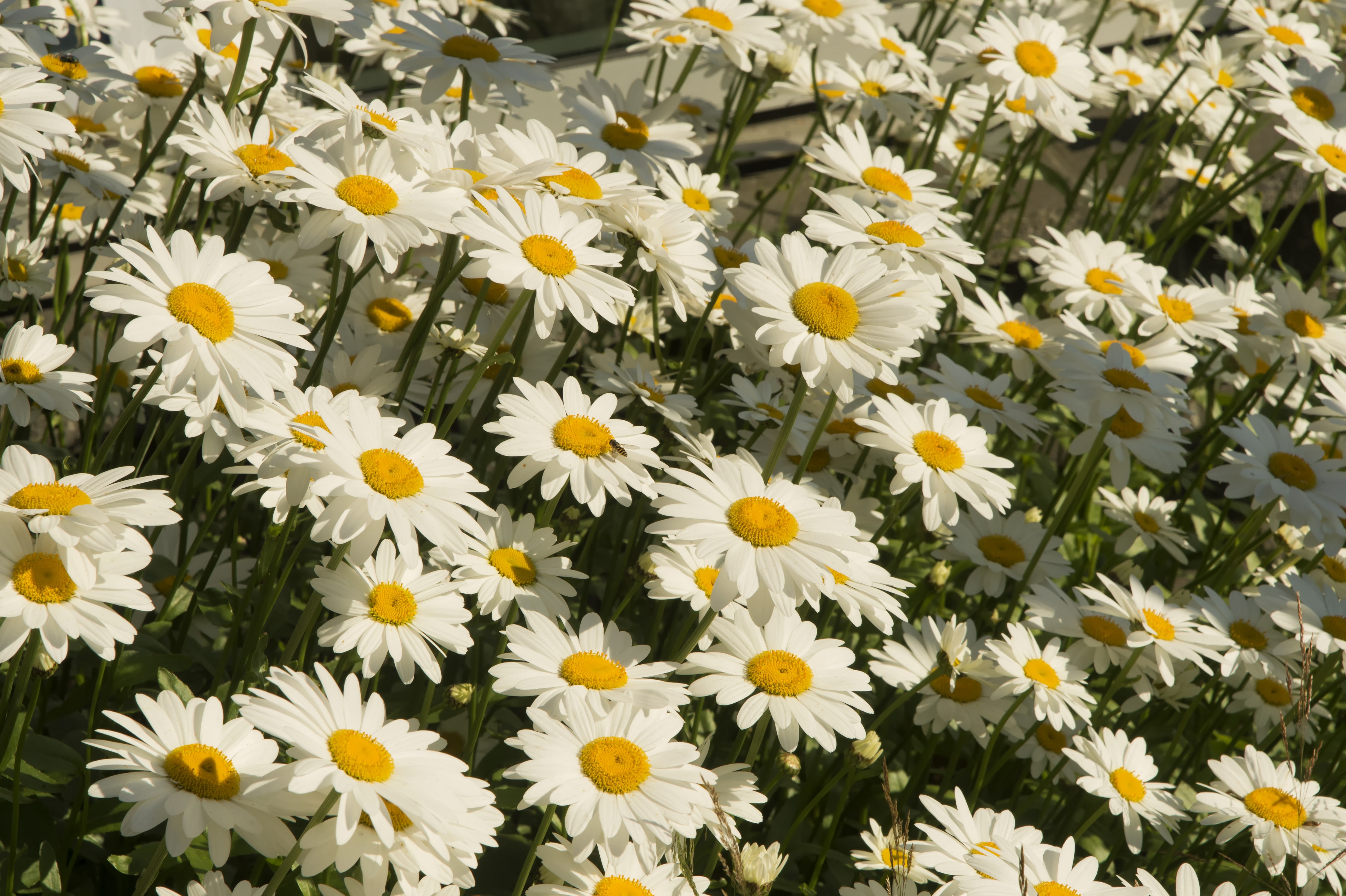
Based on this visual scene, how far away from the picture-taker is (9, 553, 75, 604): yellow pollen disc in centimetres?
141

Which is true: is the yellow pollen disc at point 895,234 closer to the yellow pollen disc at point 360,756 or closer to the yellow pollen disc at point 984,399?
the yellow pollen disc at point 984,399

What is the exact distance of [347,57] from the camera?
5328 millimetres

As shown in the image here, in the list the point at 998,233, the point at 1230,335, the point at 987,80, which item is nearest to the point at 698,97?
the point at 998,233

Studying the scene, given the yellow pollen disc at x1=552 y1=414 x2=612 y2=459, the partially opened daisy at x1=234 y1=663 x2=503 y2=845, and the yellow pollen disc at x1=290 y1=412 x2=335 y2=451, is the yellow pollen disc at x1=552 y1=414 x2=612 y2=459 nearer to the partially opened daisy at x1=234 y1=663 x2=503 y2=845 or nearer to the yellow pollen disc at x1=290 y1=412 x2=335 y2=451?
the yellow pollen disc at x1=290 y1=412 x2=335 y2=451

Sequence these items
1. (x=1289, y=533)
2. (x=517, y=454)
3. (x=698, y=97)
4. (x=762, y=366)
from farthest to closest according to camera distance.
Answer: (x=698, y=97) → (x=1289, y=533) → (x=762, y=366) → (x=517, y=454)

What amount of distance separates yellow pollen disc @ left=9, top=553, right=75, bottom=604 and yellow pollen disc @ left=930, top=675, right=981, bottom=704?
1.73 metres

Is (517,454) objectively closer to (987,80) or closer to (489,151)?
(489,151)

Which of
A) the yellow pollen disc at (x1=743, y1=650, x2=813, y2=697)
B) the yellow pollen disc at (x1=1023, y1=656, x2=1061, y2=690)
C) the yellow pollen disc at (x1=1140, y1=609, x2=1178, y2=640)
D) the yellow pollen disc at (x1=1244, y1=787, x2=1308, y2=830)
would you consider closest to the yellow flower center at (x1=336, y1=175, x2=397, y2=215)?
the yellow pollen disc at (x1=743, y1=650, x2=813, y2=697)

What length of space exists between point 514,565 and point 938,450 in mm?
911

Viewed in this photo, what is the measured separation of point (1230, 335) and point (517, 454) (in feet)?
7.50

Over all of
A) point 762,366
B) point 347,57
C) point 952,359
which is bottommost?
point 347,57

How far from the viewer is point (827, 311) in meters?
1.87

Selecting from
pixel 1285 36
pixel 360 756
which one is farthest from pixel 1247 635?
pixel 1285 36

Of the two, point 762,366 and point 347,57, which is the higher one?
point 762,366
